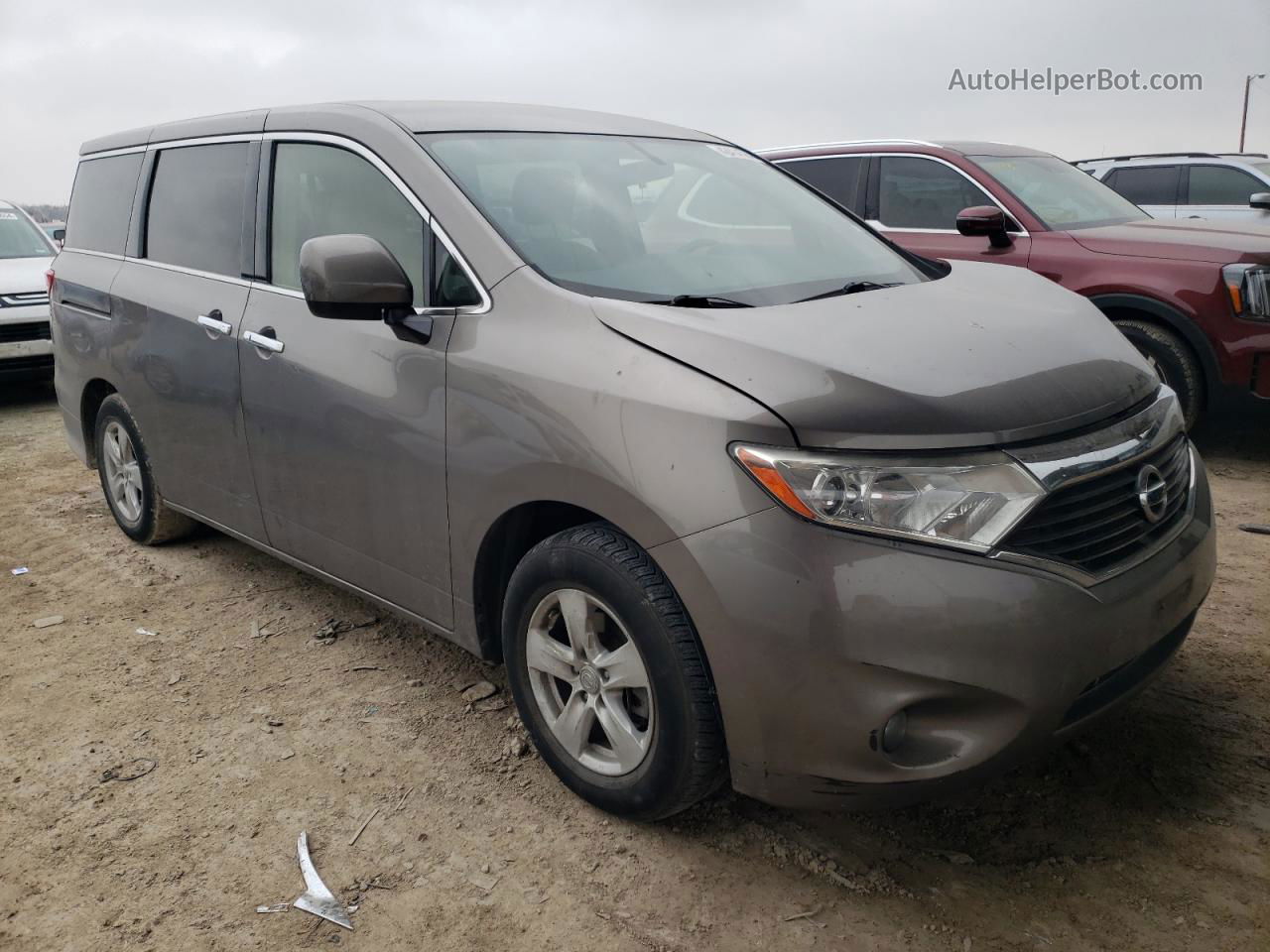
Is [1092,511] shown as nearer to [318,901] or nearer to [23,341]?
[318,901]

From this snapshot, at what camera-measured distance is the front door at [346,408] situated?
9.02 feet

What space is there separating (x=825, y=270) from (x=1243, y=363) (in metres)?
3.75

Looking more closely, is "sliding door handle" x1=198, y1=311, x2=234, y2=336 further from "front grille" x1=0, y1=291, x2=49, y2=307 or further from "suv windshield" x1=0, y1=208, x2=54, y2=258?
"suv windshield" x1=0, y1=208, x2=54, y2=258

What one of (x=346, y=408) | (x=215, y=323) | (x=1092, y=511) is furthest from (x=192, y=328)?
(x=1092, y=511)

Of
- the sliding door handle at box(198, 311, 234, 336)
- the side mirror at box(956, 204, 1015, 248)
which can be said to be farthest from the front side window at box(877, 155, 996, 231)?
the sliding door handle at box(198, 311, 234, 336)

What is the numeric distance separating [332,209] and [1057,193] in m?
5.07

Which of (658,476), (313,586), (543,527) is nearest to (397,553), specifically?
(543,527)

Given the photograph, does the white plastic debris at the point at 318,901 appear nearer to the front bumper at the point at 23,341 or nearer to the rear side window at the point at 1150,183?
the front bumper at the point at 23,341

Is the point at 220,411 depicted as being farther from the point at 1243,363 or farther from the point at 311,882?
the point at 1243,363

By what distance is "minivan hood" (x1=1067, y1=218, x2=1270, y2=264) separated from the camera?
558 centimetres

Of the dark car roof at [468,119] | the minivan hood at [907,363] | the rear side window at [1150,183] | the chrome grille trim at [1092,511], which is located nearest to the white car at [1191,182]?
the rear side window at [1150,183]

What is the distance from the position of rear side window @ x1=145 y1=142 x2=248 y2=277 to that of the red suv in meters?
2.84

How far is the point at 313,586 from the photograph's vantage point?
4.17 m

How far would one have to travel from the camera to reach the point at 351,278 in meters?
2.59
